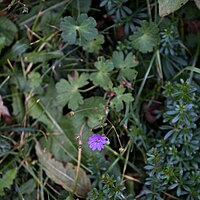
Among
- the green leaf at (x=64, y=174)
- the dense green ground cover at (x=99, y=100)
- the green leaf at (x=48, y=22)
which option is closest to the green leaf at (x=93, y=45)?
the dense green ground cover at (x=99, y=100)

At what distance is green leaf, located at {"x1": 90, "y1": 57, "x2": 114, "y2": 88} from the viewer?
2.35 meters

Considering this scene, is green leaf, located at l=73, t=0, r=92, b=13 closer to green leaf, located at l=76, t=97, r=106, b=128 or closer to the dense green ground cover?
the dense green ground cover

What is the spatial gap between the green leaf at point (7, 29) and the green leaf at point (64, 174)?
626mm

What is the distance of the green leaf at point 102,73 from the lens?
2346 millimetres

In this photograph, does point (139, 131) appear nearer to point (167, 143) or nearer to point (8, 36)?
point (167, 143)

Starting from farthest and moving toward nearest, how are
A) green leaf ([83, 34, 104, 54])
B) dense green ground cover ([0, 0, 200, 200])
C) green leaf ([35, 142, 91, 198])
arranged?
green leaf ([83, 34, 104, 54])
green leaf ([35, 142, 91, 198])
dense green ground cover ([0, 0, 200, 200])

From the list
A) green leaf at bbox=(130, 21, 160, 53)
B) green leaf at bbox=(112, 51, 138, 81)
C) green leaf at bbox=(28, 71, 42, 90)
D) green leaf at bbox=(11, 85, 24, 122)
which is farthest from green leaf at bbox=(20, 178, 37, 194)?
green leaf at bbox=(130, 21, 160, 53)

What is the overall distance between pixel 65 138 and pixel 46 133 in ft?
Answer: 0.38

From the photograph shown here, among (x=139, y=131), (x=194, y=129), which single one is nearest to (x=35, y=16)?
(x=139, y=131)

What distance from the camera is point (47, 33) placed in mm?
2506

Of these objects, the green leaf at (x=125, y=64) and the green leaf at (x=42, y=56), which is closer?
the green leaf at (x=125, y=64)

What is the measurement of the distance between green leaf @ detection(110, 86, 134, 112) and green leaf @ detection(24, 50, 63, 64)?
39cm

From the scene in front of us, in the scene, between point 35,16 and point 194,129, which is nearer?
point 194,129

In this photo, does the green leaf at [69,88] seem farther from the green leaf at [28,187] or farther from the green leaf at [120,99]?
the green leaf at [28,187]
